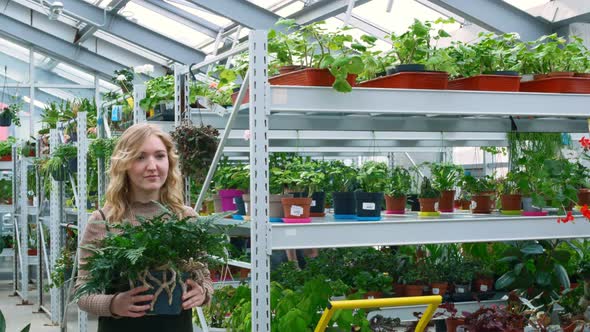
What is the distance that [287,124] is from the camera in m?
3.97

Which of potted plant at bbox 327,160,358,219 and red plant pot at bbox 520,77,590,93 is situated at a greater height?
red plant pot at bbox 520,77,590,93

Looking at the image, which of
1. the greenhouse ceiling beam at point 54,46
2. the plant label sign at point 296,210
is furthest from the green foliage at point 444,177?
the greenhouse ceiling beam at point 54,46

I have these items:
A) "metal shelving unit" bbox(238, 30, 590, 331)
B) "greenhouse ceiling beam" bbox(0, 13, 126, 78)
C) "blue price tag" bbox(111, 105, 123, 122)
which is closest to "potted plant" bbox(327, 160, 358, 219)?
"metal shelving unit" bbox(238, 30, 590, 331)

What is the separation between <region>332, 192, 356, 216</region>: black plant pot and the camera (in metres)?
3.48

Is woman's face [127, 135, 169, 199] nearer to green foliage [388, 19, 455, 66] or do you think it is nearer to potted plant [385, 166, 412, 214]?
green foliage [388, 19, 455, 66]

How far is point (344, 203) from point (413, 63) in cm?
69

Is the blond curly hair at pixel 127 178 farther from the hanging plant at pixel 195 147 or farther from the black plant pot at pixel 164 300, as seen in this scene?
the hanging plant at pixel 195 147

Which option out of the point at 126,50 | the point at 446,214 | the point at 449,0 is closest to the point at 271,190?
the point at 446,214

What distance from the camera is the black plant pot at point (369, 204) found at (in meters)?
3.38

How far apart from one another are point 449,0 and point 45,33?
877 cm

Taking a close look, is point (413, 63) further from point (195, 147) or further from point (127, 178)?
point (127, 178)

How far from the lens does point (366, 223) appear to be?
298cm

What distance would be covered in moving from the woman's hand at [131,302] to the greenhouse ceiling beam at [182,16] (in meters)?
8.44

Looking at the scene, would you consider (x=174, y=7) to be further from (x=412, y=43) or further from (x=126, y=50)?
(x=412, y=43)
